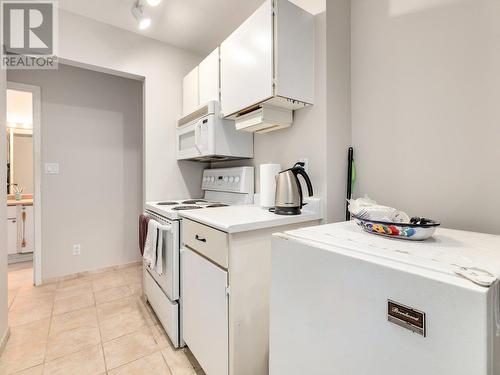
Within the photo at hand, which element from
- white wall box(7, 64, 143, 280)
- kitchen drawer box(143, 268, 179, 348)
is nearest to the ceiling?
white wall box(7, 64, 143, 280)

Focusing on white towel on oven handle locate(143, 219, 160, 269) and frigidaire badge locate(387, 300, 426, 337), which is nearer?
frigidaire badge locate(387, 300, 426, 337)

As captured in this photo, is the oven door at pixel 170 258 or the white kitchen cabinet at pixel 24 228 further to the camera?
the white kitchen cabinet at pixel 24 228

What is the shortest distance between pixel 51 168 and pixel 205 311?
2440 mm

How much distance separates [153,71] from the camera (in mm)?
2299

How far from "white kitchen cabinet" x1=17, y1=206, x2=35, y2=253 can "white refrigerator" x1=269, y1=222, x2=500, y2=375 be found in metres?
3.89

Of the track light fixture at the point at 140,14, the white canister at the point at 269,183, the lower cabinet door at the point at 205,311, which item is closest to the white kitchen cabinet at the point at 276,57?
the white canister at the point at 269,183

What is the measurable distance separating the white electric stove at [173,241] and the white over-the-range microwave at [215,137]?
189 millimetres

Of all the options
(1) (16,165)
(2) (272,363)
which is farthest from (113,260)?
(2) (272,363)

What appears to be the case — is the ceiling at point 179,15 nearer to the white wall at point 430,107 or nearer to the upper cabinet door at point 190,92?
the upper cabinet door at point 190,92

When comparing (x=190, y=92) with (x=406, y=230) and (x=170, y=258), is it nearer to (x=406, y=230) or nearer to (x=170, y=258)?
(x=170, y=258)

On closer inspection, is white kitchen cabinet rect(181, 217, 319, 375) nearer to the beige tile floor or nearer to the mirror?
the beige tile floor

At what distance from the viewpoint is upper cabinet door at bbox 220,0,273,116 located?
4.49 feet

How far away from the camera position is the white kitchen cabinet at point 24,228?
3.22 meters

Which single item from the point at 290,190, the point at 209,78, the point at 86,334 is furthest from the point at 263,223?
the point at 86,334
